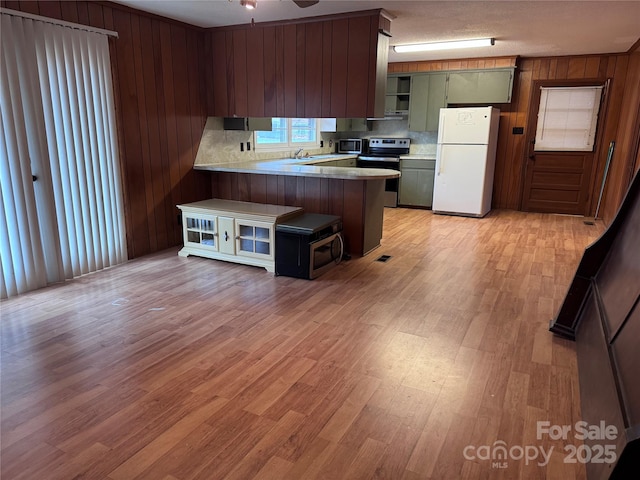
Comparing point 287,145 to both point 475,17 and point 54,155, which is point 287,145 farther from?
point 54,155

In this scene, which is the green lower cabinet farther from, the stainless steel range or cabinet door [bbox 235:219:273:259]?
cabinet door [bbox 235:219:273:259]

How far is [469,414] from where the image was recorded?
6.80 feet

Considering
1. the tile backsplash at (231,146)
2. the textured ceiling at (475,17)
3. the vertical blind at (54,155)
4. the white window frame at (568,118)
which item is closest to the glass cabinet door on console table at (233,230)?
the vertical blind at (54,155)

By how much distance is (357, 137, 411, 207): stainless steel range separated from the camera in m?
7.45

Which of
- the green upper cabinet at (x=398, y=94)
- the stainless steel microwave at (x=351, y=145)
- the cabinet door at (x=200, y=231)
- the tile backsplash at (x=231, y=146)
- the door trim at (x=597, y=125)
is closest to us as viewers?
the cabinet door at (x=200, y=231)

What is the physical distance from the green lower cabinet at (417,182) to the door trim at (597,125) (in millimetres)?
1514

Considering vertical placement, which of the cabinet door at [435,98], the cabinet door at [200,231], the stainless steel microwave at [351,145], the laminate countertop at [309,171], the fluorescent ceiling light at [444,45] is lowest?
the cabinet door at [200,231]

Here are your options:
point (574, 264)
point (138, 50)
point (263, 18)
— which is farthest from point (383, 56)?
point (574, 264)

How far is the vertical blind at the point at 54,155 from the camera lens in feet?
10.6

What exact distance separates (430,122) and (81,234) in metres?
5.59

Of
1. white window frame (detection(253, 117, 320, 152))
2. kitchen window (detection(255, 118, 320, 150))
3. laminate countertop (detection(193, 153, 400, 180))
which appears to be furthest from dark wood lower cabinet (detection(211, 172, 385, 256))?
kitchen window (detection(255, 118, 320, 150))

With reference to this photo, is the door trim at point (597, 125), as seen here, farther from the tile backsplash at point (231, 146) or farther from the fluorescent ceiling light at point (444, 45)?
the fluorescent ceiling light at point (444, 45)

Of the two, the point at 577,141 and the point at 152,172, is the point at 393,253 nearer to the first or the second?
the point at 152,172

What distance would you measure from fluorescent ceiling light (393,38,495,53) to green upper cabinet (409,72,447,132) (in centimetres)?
122
